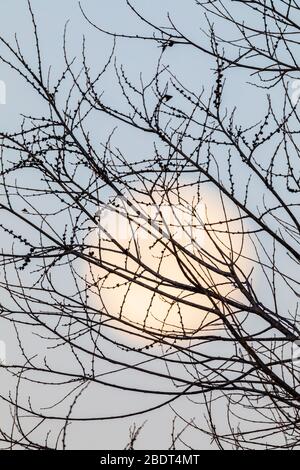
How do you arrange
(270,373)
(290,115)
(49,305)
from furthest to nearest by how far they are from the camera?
(290,115), (49,305), (270,373)

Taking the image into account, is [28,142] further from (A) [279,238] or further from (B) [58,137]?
(A) [279,238]

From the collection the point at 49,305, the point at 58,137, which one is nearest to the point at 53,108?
the point at 58,137

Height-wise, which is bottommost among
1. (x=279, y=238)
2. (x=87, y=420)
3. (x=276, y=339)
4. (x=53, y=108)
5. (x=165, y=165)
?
(x=87, y=420)

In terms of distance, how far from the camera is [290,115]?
4.78 m

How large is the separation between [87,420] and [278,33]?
2.71 meters

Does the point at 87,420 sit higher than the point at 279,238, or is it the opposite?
the point at 279,238

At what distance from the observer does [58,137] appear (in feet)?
15.1

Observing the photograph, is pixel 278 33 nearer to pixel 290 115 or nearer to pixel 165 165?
pixel 290 115

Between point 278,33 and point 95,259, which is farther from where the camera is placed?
point 278,33

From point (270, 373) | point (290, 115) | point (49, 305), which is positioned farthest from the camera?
point (290, 115)

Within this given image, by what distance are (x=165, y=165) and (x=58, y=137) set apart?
0.68 metres

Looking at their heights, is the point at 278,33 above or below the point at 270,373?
above

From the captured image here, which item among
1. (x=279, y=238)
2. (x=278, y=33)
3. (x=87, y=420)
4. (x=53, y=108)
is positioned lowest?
(x=87, y=420)

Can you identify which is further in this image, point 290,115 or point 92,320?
point 290,115
